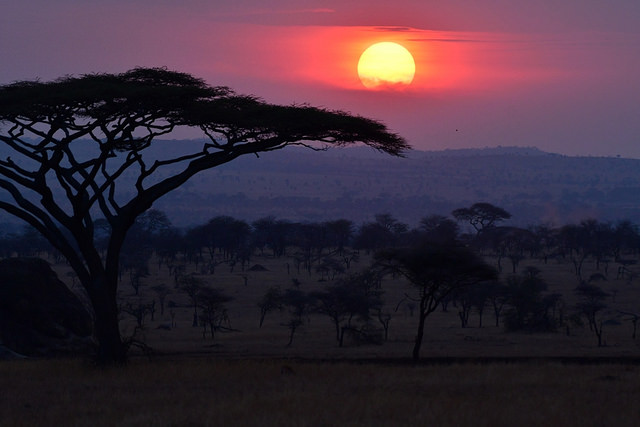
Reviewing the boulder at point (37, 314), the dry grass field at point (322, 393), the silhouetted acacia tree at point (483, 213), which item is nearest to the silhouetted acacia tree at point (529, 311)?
the dry grass field at point (322, 393)

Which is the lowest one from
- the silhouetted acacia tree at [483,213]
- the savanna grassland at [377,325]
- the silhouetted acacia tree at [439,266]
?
the savanna grassland at [377,325]

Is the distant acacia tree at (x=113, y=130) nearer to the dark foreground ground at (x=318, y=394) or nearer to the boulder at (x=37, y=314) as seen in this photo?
the dark foreground ground at (x=318, y=394)

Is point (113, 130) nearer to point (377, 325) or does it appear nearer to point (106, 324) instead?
point (106, 324)

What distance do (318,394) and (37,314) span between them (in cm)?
1556

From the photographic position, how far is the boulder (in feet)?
92.6

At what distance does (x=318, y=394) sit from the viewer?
51.9ft

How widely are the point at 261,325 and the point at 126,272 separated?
35.5 metres

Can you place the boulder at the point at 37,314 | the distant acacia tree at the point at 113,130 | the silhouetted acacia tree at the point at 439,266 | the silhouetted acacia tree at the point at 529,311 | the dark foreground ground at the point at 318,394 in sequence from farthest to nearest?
the silhouetted acacia tree at the point at 529,311
the silhouetted acacia tree at the point at 439,266
the boulder at the point at 37,314
the distant acacia tree at the point at 113,130
the dark foreground ground at the point at 318,394

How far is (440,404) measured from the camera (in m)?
14.5

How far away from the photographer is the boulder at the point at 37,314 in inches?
1112

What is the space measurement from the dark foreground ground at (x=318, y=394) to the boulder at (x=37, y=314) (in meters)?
6.56

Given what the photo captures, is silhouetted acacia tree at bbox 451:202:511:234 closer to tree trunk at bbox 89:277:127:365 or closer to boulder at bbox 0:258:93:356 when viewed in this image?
boulder at bbox 0:258:93:356

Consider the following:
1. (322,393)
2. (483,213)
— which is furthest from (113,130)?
(483,213)

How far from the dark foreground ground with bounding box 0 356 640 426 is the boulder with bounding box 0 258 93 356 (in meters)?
6.56
